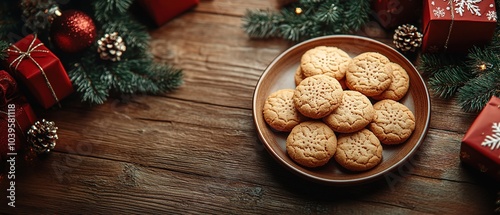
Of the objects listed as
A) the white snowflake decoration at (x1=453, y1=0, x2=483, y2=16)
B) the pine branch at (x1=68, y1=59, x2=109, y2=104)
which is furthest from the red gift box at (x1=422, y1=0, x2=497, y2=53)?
the pine branch at (x1=68, y1=59, x2=109, y2=104)

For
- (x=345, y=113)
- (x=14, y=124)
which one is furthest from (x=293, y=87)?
(x=14, y=124)

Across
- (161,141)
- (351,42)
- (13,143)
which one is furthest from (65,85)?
(351,42)

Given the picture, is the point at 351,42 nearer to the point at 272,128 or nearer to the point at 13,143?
the point at 272,128

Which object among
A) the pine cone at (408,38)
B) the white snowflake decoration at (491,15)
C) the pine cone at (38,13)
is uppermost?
the white snowflake decoration at (491,15)

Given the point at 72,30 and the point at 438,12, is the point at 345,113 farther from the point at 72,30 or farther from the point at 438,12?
the point at 72,30

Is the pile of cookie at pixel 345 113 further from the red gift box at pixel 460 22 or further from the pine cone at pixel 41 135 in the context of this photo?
the pine cone at pixel 41 135

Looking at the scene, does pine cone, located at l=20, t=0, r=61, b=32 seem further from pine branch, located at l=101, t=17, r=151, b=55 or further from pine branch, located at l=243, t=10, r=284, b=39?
pine branch, located at l=243, t=10, r=284, b=39

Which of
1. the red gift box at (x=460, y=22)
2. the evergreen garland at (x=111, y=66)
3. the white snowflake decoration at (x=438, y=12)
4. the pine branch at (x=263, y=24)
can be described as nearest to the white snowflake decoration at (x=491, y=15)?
the red gift box at (x=460, y=22)
